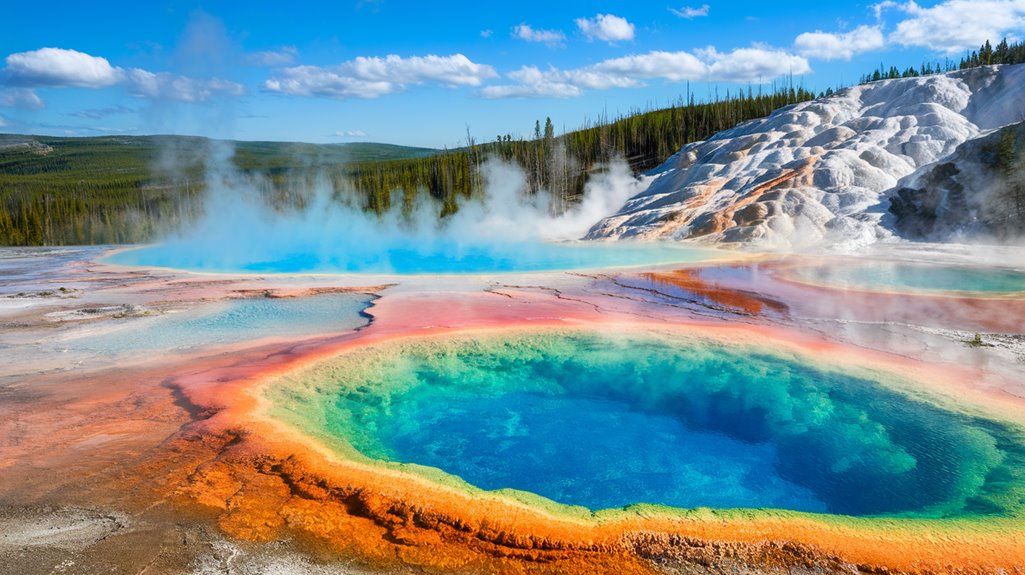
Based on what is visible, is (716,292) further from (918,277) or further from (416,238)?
(416,238)

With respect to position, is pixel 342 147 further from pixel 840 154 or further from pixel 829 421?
pixel 829 421

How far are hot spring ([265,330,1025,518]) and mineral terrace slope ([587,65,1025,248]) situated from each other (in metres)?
15.8

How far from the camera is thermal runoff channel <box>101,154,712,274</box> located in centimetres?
2002

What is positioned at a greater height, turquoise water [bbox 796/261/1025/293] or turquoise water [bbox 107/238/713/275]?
turquoise water [bbox 107/238/713/275]

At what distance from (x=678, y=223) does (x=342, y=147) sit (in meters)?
136

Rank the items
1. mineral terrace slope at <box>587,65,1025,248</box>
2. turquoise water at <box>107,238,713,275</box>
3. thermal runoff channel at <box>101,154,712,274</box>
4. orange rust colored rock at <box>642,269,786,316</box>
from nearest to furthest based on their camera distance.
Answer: orange rust colored rock at <box>642,269,786,316</box> → turquoise water at <box>107,238,713,275</box> → thermal runoff channel at <box>101,154,712,274</box> → mineral terrace slope at <box>587,65,1025,248</box>

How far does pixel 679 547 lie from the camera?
3.62 m

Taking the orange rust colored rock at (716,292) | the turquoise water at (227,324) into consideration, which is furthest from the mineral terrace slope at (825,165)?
the turquoise water at (227,324)

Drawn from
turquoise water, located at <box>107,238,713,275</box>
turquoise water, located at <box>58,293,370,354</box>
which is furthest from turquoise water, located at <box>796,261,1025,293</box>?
turquoise water, located at <box>58,293,370,354</box>

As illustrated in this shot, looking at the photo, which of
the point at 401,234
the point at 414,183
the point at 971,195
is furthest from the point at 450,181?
the point at 971,195

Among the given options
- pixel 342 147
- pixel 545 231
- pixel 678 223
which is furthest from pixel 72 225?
pixel 342 147

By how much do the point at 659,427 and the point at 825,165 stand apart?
22.8 metres

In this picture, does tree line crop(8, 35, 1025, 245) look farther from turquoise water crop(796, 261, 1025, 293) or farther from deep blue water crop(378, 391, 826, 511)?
deep blue water crop(378, 391, 826, 511)

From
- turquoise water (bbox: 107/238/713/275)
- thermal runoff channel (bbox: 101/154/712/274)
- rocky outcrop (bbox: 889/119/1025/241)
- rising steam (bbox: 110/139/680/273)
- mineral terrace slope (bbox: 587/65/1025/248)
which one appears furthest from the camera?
mineral terrace slope (bbox: 587/65/1025/248)
